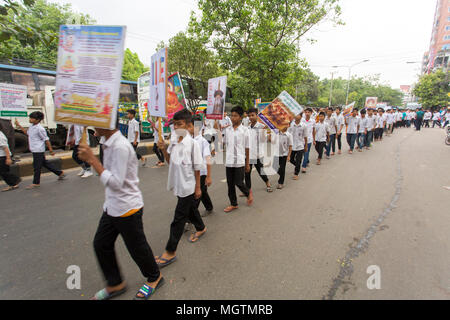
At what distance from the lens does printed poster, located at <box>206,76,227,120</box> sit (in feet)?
13.9

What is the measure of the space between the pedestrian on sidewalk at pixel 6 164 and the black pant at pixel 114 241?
3.93m

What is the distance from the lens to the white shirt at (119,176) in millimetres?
1638

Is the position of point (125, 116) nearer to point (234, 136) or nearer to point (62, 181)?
point (62, 181)

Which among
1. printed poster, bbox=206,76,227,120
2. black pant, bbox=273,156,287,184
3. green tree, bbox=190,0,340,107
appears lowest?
black pant, bbox=273,156,287,184

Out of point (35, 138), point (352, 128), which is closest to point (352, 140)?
point (352, 128)

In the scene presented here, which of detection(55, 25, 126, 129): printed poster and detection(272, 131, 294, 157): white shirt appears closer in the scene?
detection(55, 25, 126, 129): printed poster

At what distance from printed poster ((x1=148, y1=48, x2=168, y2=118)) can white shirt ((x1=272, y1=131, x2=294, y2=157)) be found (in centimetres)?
290

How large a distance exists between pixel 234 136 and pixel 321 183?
2.64 meters

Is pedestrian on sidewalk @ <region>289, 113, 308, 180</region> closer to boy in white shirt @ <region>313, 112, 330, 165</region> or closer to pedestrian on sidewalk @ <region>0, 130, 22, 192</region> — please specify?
boy in white shirt @ <region>313, 112, 330, 165</region>

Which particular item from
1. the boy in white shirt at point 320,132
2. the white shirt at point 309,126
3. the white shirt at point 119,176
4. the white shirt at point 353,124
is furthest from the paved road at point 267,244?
the white shirt at point 353,124

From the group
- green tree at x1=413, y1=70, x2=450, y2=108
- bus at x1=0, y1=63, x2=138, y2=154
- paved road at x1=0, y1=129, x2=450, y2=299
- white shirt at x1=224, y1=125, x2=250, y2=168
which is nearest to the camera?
paved road at x1=0, y1=129, x2=450, y2=299

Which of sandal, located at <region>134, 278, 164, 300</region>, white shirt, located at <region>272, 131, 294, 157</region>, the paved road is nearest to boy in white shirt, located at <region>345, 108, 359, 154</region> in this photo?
the paved road

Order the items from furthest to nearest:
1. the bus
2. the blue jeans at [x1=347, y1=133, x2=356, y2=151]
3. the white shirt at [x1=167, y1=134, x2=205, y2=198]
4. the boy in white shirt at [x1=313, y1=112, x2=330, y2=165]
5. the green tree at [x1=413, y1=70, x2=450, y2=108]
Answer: the green tree at [x1=413, y1=70, x2=450, y2=108] < the blue jeans at [x1=347, y1=133, x2=356, y2=151] < the bus < the boy in white shirt at [x1=313, y1=112, x2=330, y2=165] < the white shirt at [x1=167, y1=134, x2=205, y2=198]

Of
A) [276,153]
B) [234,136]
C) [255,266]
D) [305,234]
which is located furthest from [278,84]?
[255,266]
